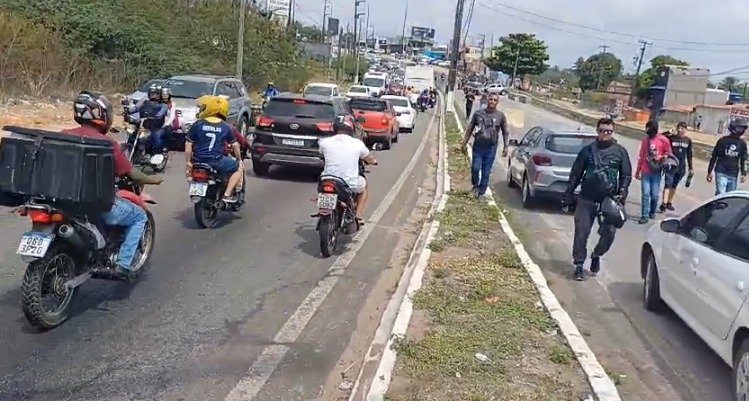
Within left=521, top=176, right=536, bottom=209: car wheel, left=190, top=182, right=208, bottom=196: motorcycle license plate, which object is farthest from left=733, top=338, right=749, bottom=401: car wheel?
left=521, top=176, right=536, bottom=209: car wheel

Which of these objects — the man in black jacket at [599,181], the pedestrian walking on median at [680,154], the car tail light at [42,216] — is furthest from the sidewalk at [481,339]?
the pedestrian walking on median at [680,154]

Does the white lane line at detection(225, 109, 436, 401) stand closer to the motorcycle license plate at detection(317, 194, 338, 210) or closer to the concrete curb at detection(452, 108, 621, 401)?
the motorcycle license plate at detection(317, 194, 338, 210)

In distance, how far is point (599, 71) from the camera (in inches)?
4609

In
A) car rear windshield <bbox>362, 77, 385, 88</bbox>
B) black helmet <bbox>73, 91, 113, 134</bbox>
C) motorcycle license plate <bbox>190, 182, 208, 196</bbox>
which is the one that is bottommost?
car rear windshield <bbox>362, 77, 385, 88</bbox>

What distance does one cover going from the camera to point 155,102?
44.0 ft

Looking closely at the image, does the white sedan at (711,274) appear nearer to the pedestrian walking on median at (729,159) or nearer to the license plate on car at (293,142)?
the pedestrian walking on median at (729,159)

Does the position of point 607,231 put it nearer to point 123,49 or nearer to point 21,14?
point 21,14

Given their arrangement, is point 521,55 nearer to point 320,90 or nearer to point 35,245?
point 320,90

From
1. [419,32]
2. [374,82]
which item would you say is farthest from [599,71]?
[374,82]

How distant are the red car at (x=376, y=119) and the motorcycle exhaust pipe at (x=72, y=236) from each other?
652 inches

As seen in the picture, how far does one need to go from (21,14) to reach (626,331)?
2539 centimetres

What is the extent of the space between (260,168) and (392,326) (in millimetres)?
9614

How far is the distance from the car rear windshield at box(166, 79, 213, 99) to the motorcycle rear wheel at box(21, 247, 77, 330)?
43.1 feet

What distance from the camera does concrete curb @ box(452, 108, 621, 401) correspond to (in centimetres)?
484
